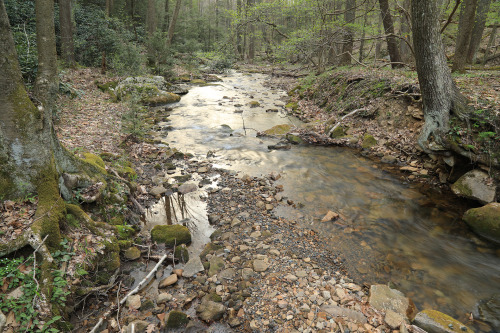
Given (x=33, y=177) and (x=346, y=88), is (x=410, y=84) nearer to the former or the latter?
(x=346, y=88)

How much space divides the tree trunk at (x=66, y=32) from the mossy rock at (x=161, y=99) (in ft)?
12.4

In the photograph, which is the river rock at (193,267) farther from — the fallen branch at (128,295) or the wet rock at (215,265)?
the fallen branch at (128,295)

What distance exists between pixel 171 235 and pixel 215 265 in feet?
3.66

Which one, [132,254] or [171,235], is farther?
[171,235]

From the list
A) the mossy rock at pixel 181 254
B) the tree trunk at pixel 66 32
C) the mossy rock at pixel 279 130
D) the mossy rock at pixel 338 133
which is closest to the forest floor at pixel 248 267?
the mossy rock at pixel 181 254

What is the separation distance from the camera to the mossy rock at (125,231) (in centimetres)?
484

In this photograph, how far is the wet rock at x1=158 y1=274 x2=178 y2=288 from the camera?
4.09 meters

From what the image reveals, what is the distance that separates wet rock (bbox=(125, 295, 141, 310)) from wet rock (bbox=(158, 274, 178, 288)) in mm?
349

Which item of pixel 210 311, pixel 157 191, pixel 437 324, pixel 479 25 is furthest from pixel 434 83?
pixel 479 25

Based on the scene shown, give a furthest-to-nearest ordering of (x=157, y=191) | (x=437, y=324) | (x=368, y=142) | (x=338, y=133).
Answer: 1. (x=338, y=133)
2. (x=368, y=142)
3. (x=157, y=191)
4. (x=437, y=324)

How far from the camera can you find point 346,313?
11.7 feet

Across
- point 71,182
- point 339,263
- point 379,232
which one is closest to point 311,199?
point 379,232

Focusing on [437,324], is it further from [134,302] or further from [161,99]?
[161,99]

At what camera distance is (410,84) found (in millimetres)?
9266
